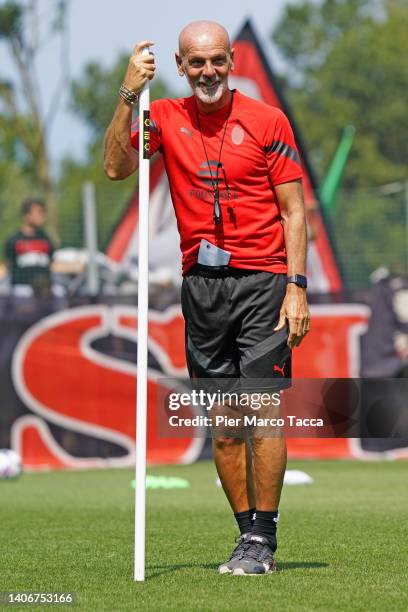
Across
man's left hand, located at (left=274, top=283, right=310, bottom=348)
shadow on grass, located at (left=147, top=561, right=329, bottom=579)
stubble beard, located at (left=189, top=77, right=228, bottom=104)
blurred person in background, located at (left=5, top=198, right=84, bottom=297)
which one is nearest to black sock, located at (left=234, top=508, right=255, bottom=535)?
shadow on grass, located at (left=147, top=561, right=329, bottom=579)

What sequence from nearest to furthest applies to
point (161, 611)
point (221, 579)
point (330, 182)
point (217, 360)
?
1. point (161, 611)
2. point (221, 579)
3. point (217, 360)
4. point (330, 182)

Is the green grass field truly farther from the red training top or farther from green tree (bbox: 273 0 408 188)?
green tree (bbox: 273 0 408 188)

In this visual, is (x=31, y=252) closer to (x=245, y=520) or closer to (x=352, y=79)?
(x=245, y=520)

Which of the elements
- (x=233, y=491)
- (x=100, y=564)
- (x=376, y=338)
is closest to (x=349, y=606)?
(x=233, y=491)

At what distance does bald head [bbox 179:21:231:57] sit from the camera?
233 inches

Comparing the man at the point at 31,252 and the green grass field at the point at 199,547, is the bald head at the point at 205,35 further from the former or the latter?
the man at the point at 31,252

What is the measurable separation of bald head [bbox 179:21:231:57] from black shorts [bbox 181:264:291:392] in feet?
3.15

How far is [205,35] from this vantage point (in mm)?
5941

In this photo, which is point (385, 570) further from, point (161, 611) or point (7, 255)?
point (7, 255)

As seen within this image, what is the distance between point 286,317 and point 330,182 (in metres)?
19.3

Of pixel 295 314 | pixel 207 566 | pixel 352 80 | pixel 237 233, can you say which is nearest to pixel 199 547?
pixel 207 566

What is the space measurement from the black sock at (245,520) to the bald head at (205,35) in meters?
2.02

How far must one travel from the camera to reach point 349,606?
5.01 m

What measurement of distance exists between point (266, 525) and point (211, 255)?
3.92 feet
